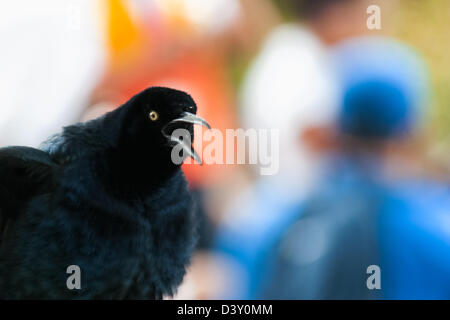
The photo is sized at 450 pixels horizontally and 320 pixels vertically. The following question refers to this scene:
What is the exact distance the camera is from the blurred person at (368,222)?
2.17 feet

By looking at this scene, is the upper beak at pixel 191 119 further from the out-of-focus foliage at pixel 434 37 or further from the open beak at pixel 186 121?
the out-of-focus foliage at pixel 434 37

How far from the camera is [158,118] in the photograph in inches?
23.8

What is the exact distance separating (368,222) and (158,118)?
32 centimetres

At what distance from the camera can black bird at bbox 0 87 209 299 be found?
537 mm

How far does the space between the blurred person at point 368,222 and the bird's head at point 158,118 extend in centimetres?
24

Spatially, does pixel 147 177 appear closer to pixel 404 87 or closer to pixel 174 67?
pixel 404 87

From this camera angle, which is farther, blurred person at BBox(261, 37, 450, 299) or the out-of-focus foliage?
the out-of-focus foliage

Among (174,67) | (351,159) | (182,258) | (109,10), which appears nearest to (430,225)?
(351,159)

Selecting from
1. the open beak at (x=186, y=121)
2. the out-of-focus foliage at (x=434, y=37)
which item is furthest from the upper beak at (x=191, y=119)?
the out-of-focus foliage at (x=434, y=37)

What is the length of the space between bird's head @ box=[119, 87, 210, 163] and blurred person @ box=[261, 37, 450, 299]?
240 mm

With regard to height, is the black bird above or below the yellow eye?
below

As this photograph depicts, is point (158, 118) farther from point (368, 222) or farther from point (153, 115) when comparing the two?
point (368, 222)

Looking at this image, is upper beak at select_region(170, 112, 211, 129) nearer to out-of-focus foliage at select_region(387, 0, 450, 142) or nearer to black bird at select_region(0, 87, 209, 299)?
black bird at select_region(0, 87, 209, 299)

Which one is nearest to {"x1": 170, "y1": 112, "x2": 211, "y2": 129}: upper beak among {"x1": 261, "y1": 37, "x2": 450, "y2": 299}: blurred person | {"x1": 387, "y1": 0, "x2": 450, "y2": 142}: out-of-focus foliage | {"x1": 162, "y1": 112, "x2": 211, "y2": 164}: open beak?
{"x1": 162, "y1": 112, "x2": 211, "y2": 164}: open beak
